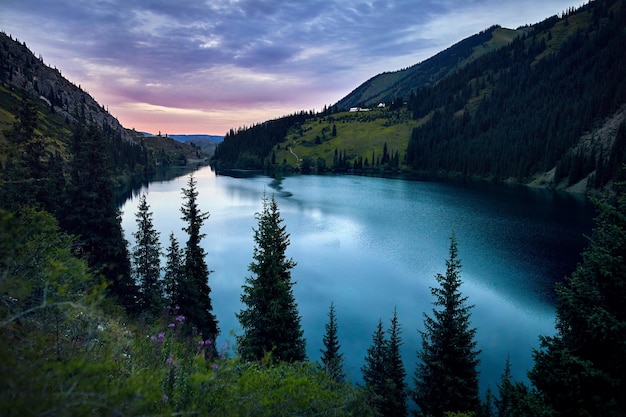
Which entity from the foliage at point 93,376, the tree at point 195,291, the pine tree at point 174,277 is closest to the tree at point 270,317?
the tree at point 195,291

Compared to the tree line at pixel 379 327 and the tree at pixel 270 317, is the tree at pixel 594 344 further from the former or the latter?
the tree at pixel 270 317

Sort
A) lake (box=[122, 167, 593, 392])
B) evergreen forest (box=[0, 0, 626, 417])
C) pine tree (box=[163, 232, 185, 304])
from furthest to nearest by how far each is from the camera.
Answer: lake (box=[122, 167, 593, 392]) < pine tree (box=[163, 232, 185, 304]) < evergreen forest (box=[0, 0, 626, 417])

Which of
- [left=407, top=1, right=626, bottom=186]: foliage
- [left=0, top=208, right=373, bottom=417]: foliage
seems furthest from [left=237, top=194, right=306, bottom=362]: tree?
[left=407, top=1, right=626, bottom=186]: foliage

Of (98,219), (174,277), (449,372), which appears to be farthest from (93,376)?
(98,219)

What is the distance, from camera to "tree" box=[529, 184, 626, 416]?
934 cm

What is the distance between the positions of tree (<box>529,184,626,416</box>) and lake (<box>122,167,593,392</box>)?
952 cm

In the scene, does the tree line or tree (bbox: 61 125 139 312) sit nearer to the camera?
the tree line

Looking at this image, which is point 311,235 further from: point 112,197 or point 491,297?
point 112,197

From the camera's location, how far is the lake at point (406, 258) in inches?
1211

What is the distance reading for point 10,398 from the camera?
4160 mm

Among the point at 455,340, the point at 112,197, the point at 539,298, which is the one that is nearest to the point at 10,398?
the point at 455,340

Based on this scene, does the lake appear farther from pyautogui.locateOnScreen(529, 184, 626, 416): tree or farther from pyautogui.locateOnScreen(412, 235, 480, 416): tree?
pyautogui.locateOnScreen(529, 184, 626, 416): tree

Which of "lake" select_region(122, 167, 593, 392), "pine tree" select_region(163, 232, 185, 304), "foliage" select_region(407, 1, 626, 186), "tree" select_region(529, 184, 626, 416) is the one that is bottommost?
"lake" select_region(122, 167, 593, 392)

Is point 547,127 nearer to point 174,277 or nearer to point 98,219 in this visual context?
point 174,277
